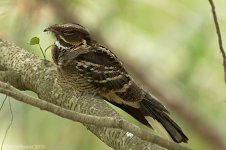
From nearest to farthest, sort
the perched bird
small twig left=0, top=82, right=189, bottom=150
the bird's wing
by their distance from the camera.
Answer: small twig left=0, top=82, right=189, bottom=150
the perched bird
the bird's wing

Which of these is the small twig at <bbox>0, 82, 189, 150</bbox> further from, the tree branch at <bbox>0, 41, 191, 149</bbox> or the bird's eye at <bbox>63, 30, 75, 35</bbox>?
the bird's eye at <bbox>63, 30, 75, 35</bbox>

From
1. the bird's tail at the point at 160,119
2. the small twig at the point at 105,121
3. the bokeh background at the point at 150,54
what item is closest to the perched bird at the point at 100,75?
the bird's tail at the point at 160,119

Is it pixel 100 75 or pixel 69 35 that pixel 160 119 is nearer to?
pixel 100 75

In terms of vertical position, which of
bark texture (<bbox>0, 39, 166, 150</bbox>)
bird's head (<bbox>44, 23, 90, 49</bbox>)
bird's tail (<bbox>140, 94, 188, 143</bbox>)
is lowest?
bark texture (<bbox>0, 39, 166, 150</bbox>)

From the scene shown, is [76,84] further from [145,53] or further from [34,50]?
[145,53]

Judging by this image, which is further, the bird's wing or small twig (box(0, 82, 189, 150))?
the bird's wing

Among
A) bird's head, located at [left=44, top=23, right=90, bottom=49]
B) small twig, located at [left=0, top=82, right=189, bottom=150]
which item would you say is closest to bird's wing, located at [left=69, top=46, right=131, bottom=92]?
bird's head, located at [left=44, top=23, right=90, bottom=49]

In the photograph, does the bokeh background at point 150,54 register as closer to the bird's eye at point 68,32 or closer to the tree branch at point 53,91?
the bird's eye at point 68,32

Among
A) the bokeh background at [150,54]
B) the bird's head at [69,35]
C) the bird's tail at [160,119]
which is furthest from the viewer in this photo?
the bokeh background at [150,54]
